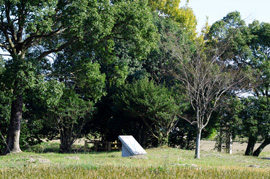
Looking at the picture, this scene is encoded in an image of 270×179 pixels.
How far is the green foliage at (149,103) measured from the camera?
1911 centimetres

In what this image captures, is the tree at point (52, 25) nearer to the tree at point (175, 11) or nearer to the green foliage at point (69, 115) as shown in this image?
the green foliage at point (69, 115)

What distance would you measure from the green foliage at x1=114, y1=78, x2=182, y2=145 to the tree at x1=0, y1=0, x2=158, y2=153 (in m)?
3.46

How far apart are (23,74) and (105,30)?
4217mm

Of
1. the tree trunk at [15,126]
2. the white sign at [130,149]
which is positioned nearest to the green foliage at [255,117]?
the white sign at [130,149]

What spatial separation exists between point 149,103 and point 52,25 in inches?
303

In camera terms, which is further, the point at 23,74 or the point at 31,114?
the point at 31,114

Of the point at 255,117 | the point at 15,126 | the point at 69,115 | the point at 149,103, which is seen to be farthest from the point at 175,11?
the point at 15,126

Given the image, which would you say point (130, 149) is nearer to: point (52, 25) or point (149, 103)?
point (149, 103)

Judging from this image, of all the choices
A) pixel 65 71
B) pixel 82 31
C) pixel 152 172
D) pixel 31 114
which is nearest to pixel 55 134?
pixel 31 114

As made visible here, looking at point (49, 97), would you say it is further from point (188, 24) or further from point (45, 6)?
Answer: point (188, 24)

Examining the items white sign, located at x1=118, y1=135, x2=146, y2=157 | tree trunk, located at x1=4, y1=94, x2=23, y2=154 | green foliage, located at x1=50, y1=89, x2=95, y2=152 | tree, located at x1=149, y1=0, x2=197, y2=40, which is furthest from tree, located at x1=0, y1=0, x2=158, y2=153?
tree, located at x1=149, y1=0, x2=197, y2=40

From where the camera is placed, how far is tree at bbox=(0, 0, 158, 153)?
13219 mm

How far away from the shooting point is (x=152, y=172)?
596cm

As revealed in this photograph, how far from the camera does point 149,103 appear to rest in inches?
752
